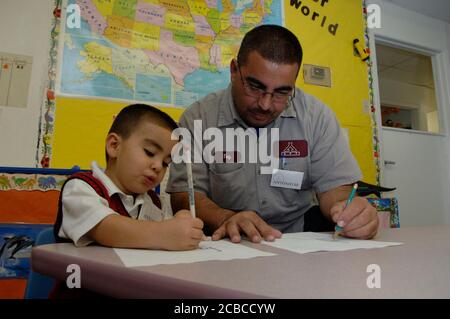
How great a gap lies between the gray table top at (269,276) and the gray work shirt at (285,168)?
713 mm

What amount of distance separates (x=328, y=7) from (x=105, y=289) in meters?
2.93

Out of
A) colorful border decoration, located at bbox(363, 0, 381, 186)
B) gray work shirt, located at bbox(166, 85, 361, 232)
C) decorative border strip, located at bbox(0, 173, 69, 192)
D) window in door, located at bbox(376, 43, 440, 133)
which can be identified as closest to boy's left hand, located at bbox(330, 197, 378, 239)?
gray work shirt, located at bbox(166, 85, 361, 232)

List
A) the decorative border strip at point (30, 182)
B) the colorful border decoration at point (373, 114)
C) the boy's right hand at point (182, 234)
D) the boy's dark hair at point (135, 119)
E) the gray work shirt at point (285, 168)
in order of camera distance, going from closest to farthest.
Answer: the boy's right hand at point (182, 234) < the boy's dark hair at point (135, 119) < the gray work shirt at point (285, 168) < the decorative border strip at point (30, 182) < the colorful border decoration at point (373, 114)

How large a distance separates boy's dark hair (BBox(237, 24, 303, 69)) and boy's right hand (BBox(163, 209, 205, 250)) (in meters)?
0.73

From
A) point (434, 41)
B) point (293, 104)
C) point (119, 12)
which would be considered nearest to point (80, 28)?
point (119, 12)

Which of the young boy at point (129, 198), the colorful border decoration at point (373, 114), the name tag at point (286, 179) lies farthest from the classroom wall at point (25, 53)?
the colorful border decoration at point (373, 114)

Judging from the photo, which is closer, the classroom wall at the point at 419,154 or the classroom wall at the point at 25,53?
the classroom wall at the point at 25,53

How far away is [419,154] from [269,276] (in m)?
3.39

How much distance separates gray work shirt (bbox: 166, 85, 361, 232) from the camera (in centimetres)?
125

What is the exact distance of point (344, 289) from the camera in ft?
1.05

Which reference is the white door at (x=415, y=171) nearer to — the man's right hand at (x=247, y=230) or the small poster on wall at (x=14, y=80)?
the man's right hand at (x=247, y=230)

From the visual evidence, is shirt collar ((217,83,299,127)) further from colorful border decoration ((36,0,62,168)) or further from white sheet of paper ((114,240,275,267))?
colorful border decoration ((36,0,62,168))

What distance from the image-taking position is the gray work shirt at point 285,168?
1.25 m

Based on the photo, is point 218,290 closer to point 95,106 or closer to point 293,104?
point 293,104
